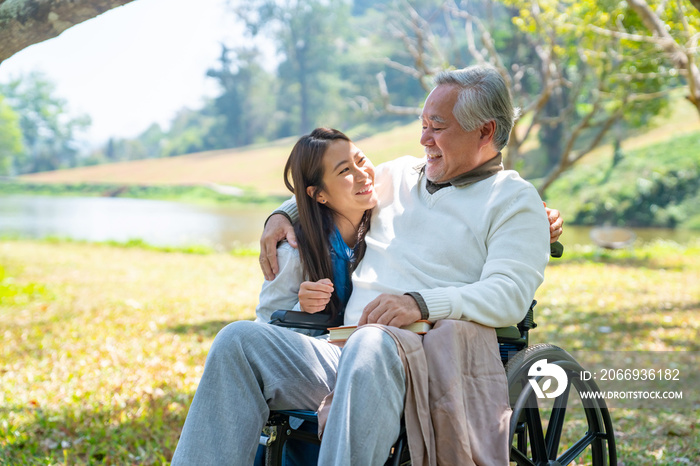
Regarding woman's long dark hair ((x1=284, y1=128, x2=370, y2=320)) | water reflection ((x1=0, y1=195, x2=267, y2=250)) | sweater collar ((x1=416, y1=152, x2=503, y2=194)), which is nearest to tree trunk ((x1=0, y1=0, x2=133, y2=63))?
woman's long dark hair ((x1=284, y1=128, x2=370, y2=320))

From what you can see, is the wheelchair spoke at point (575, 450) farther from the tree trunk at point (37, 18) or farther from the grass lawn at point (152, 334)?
the tree trunk at point (37, 18)

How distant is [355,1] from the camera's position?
2734 inches

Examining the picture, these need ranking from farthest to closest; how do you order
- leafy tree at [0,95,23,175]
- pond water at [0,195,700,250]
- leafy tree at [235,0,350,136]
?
leafy tree at [235,0,350,136], leafy tree at [0,95,23,175], pond water at [0,195,700,250]

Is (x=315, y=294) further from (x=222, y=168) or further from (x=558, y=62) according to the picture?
(x=222, y=168)

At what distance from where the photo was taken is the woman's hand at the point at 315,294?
223 cm

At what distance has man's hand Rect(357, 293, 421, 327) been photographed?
1.96 m

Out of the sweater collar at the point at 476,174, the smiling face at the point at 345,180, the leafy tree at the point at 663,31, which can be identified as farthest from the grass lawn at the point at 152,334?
the leafy tree at the point at 663,31

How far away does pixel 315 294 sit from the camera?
87.9 inches

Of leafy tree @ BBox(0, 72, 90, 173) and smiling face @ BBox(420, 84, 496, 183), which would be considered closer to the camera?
smiling face @ BBox(420, 84, 496, 183)

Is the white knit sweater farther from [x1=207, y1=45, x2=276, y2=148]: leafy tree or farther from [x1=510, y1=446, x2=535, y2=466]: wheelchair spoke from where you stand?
[x1=207, y1=45, x2=276, y2=148]: leafy tree

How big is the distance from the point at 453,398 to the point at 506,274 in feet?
1.46

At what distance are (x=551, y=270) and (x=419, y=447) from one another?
8.32 m

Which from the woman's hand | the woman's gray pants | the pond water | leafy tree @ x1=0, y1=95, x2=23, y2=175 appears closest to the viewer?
the woman's gray pants

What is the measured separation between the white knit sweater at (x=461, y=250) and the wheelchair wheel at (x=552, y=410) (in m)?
0.16
